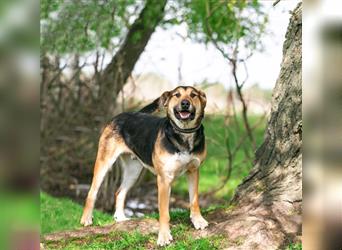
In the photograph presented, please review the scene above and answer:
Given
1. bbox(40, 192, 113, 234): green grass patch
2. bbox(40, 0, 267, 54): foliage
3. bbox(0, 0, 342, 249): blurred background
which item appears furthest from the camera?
bbox(40, 0, 267, 54): foliage

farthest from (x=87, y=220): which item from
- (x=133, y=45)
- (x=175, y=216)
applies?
(x=133, y=45)

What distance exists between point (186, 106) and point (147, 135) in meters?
0.90

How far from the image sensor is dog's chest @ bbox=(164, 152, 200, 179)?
5504 millimetres

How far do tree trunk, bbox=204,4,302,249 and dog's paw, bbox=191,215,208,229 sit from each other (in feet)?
0.28

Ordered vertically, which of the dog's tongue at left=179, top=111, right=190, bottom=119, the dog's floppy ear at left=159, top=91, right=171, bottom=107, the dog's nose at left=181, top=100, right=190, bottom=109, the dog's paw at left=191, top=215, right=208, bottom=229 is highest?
the dog's floppy ear at left=159, top=91, right=171, bottom=107

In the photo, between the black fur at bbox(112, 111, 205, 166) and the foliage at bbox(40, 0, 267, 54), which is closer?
the black fur at bbox(112, 111, 205, 166)

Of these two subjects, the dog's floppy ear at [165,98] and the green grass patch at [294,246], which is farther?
the dog's floppy ear at [165,98]

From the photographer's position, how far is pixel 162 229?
5.45 m

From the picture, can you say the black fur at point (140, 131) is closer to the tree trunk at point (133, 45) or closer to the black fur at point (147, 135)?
the black fur at point (147, 135)

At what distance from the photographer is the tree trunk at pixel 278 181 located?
547 cm

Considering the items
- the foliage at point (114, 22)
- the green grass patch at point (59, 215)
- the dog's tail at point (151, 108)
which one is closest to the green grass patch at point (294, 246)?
the dog's tail at point (151, 108)

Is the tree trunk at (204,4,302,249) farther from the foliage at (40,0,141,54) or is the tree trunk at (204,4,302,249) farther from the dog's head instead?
the foliage at (40,0,141,54)

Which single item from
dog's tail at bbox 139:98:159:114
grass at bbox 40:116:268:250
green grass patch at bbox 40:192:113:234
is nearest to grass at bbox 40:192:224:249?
grass at bbox 40:116:268:250

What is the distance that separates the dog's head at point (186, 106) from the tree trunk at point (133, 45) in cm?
520
